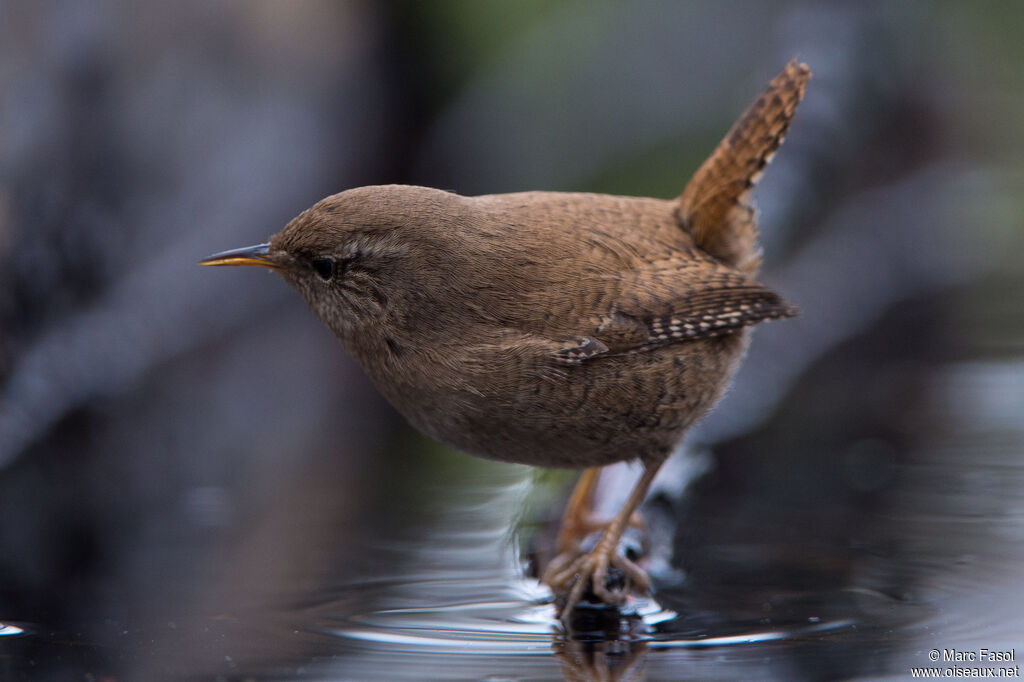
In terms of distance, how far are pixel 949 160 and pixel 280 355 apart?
16.2 feet

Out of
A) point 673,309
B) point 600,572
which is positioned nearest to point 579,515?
point 600,572

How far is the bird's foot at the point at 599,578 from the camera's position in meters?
3.21

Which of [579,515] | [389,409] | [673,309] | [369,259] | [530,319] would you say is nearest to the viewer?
[369,259]

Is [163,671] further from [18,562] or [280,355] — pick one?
[280,355]

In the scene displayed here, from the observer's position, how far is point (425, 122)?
26.2 feet

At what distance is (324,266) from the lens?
321 cm

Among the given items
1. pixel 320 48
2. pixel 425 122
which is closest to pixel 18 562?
pixel 320 48

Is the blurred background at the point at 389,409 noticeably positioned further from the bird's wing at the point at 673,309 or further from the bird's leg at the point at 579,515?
the bird's wing at the point at 673,309

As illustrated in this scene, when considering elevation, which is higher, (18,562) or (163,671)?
(18,562)

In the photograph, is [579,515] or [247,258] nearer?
[247,258]

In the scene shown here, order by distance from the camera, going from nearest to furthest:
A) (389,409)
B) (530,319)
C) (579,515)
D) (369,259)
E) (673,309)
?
(369,259), (530,319), (673,309), (579,515), (389,409)

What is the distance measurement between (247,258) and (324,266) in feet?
0.71

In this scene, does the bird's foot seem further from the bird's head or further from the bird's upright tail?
the bird's upright tail

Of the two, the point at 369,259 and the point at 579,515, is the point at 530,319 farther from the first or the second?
the point at 579,515
